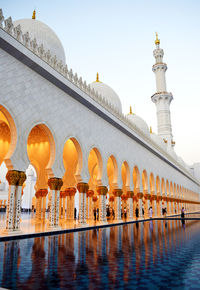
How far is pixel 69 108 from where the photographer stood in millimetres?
8516

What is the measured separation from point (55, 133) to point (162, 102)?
20.9 m

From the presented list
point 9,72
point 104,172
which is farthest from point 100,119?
point 9,72

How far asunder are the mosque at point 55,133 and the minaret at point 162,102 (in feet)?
33.8

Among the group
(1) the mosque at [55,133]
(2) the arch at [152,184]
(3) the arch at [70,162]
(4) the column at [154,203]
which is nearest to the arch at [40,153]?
(1) the mosque at [55,133]

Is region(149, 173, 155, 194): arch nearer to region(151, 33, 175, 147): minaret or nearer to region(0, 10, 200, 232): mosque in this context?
region(0, 10, 200, 232): mosque

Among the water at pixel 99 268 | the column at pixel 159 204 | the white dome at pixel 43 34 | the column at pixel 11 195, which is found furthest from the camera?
the column at pixel 159 204

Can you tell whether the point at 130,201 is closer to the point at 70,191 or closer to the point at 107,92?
the point at 70,191

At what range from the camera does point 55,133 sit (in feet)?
24.9

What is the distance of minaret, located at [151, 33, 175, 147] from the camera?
2630 centimetres

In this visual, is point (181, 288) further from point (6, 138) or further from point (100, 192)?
point (6, 138)

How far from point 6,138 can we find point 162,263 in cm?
787

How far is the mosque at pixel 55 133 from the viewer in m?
6.21

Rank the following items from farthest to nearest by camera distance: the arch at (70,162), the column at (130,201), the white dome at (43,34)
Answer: the column at (130,201) < the arch at (70,162) < the white dome at (43,34)

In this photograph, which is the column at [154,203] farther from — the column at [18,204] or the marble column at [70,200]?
the column at [18,204]
